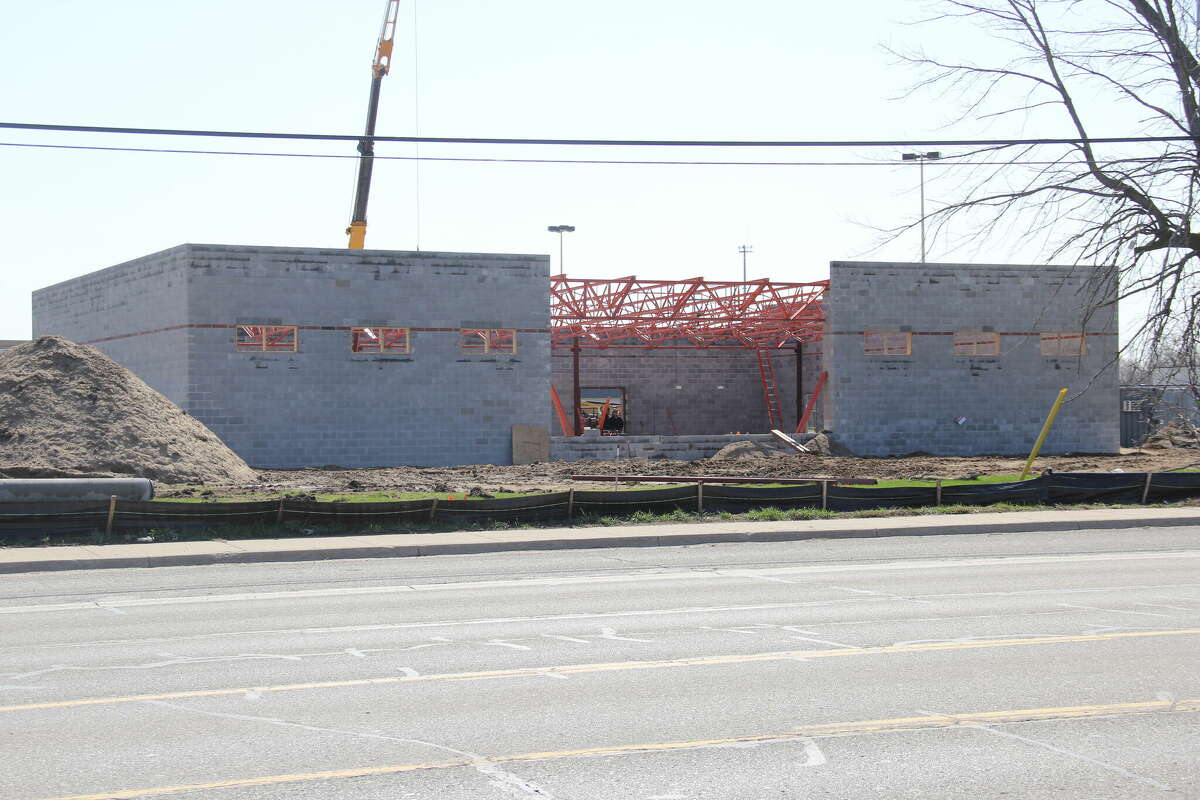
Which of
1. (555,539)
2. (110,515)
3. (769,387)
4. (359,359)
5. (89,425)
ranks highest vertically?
(359,359)

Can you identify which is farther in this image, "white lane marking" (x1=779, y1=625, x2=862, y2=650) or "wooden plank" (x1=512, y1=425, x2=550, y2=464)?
"wooden plank" (x1=512, y1=425, x2=550, y2=464)

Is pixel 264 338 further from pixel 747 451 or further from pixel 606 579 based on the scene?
pixel 606 579

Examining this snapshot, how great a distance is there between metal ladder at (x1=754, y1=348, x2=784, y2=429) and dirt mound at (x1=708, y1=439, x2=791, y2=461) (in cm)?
1242

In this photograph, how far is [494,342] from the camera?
31.4m

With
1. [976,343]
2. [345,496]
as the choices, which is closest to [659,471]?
[345,496]

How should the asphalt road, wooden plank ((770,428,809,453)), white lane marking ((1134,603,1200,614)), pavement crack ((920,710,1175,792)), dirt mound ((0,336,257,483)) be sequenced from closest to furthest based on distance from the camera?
pavement crack ((920,710,1175,792)) < the asphalt road < white lane marking ((1134,603,1200,614)) < dirt mound ((0,336,257,483)) < wooden plank ((770,428,809,453))

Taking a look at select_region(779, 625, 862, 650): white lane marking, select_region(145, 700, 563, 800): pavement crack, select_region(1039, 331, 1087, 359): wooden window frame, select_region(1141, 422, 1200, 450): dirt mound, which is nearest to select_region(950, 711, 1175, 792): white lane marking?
select_region(779, 625, 862, 650): white lane marking

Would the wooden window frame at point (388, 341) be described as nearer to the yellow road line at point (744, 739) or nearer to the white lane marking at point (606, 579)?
the white lane marking at point (606, 579)

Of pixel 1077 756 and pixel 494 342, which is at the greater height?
pixel 494 342

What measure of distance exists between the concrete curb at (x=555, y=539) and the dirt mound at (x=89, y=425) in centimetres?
585

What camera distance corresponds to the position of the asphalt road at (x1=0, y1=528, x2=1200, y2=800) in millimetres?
5980

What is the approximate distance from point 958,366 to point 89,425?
23828 millimetres

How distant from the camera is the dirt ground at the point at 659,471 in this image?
2420cm

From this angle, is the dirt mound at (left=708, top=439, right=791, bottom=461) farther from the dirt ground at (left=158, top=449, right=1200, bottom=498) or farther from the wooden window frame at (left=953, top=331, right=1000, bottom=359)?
the wooden window frame at (left=953, top=331, right=1000, bottom=359)
